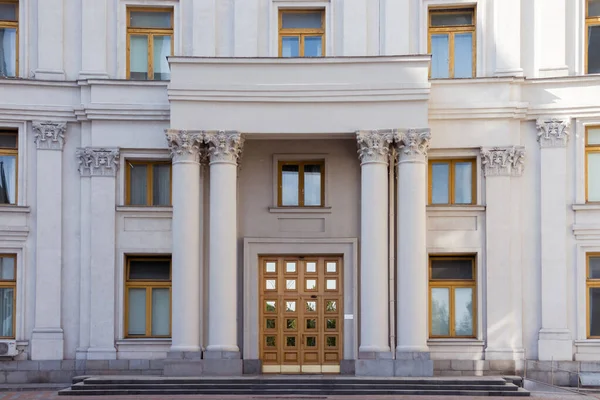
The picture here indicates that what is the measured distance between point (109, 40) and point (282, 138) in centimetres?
525

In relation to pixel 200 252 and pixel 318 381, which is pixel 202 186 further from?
pixel 318 381

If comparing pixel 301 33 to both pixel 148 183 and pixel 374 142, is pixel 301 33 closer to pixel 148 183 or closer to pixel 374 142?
pixel 374 142

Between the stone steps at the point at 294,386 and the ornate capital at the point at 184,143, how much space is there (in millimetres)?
5334

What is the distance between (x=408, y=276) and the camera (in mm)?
24484

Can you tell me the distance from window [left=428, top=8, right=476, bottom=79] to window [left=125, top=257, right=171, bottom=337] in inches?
339

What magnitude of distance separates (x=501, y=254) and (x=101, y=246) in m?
9.90

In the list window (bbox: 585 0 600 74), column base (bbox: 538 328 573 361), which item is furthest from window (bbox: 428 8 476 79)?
column base (bbox: 538 328 573 361)

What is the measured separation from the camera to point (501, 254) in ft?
84.6

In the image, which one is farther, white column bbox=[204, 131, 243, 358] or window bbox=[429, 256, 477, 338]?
window bbox=[429, 256, 477, 338]

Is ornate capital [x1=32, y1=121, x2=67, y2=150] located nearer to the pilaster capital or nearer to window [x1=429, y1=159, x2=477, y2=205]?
the pilaster capital

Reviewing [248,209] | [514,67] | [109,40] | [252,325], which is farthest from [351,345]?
[109,40]

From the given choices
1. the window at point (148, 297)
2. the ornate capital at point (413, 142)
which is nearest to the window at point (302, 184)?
the ornate capital at point (413, 142)

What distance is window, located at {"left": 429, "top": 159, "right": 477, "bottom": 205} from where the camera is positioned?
26.5 m

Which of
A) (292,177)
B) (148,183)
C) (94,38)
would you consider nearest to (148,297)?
(148,183)
